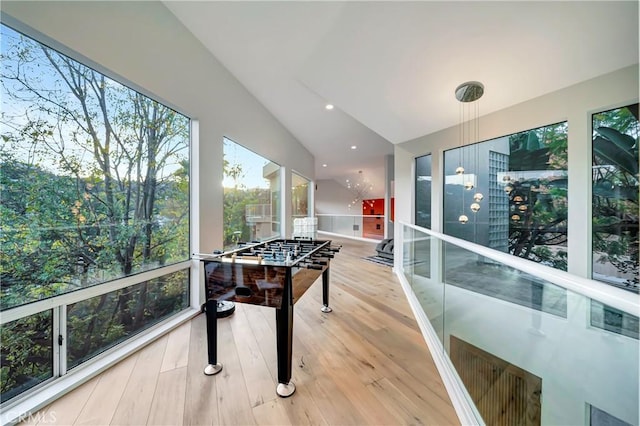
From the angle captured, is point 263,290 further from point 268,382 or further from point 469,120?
point 469,120

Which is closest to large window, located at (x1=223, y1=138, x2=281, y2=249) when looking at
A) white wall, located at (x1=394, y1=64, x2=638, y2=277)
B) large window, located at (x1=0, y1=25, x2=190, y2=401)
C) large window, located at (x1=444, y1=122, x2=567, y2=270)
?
large window, located at (x1=0, y1=25, x2=190, y2=401)

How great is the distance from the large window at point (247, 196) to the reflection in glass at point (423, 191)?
311 centimetres

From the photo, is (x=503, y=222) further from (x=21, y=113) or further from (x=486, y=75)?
(x=21, y=113)

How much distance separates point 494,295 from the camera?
230 centimetres

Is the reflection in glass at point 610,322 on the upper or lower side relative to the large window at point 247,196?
lower

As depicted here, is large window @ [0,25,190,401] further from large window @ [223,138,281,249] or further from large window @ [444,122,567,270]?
large window @ [444,122,567,270]

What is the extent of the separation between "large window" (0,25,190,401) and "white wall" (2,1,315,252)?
165mm

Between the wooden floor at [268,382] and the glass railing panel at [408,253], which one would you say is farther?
the glass railing panel at [408,253]

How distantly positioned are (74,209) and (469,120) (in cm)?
476

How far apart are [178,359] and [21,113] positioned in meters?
2.08

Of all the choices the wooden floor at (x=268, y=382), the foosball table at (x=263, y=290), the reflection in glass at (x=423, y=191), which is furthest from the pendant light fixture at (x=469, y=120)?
the foosball table at (x=263, y=290)

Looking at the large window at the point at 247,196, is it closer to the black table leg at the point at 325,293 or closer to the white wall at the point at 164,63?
the white wall at the point at 164,63

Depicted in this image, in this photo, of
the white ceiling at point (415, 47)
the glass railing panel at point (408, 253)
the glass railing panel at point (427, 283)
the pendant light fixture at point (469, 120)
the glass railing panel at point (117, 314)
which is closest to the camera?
the glass railing panel at point (117, 314)

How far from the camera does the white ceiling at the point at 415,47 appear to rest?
6.98 ft
